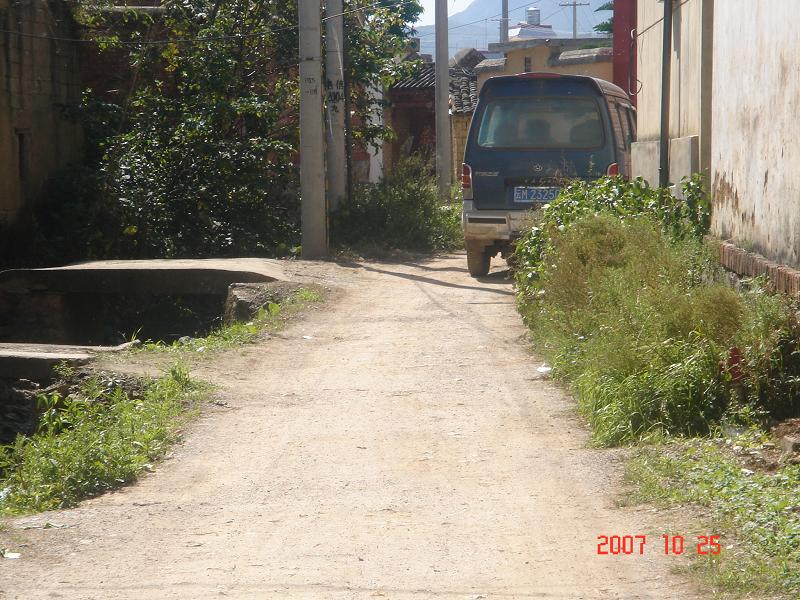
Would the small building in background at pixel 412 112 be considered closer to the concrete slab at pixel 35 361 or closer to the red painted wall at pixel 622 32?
the red painted wall at pixel 622 32

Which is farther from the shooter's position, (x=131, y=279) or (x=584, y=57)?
(x=584, y=57)

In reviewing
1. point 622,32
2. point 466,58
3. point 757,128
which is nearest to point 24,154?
point 757,128

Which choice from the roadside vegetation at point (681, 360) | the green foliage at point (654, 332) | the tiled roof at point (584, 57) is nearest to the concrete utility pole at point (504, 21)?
the tiled roof at point (584, 57)

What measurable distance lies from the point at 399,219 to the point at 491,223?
4.15 metres

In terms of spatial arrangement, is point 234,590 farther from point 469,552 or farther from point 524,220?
point 524,220

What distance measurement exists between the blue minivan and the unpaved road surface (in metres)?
3.72

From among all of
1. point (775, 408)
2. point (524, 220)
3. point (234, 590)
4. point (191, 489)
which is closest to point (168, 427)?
point (191, 489)

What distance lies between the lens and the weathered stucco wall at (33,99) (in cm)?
1408

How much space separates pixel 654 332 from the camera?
573 cm

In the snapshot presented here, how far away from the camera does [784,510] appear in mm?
3947

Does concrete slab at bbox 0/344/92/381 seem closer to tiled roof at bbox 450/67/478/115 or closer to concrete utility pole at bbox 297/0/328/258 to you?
concrete utility pole at bbox 297/0/328/258
